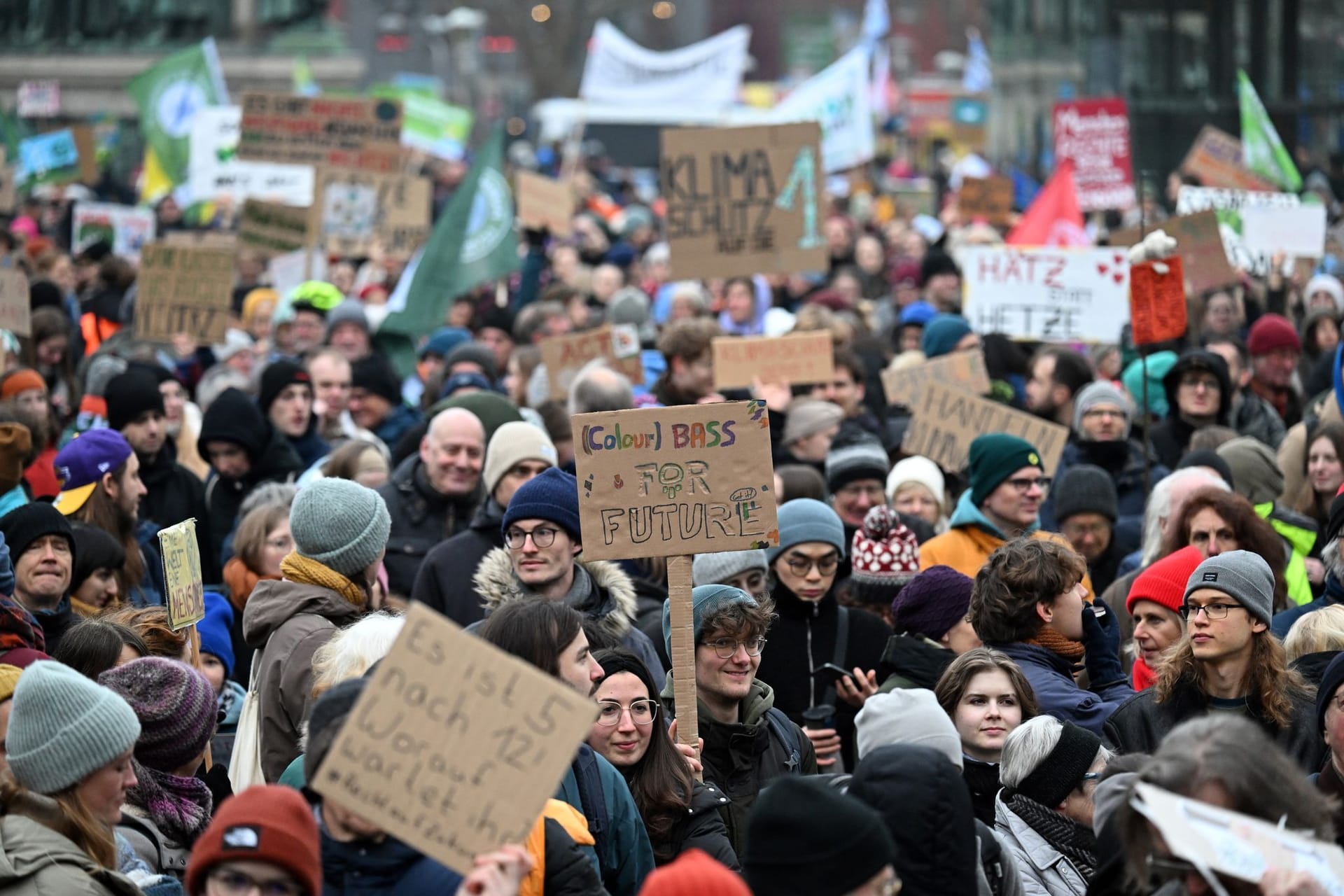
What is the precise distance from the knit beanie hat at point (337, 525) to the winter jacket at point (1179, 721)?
2149 mm

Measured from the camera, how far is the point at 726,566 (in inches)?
243

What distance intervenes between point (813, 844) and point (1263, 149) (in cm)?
1234

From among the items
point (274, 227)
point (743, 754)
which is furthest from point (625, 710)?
point (274, 227)

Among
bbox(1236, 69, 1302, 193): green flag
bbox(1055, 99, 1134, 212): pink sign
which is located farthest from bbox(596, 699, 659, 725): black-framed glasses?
bbox(1055, 99, 1134, 212): pink sign

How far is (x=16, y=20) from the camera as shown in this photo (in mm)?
33844

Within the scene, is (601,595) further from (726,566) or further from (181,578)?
(181,578)

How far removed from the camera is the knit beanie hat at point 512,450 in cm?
672

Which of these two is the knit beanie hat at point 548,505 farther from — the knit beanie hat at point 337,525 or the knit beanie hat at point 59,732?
the knit beanie hat at point 59,732

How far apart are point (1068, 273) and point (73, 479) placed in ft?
20.3

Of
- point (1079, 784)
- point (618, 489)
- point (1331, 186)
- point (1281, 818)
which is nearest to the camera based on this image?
point (1281, 818)

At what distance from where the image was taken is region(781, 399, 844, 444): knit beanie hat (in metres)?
8.48

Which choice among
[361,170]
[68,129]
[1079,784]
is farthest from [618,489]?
[68,129]

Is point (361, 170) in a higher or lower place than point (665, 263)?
higher

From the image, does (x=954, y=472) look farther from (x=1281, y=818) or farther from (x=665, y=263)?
(x=665, y=263)
